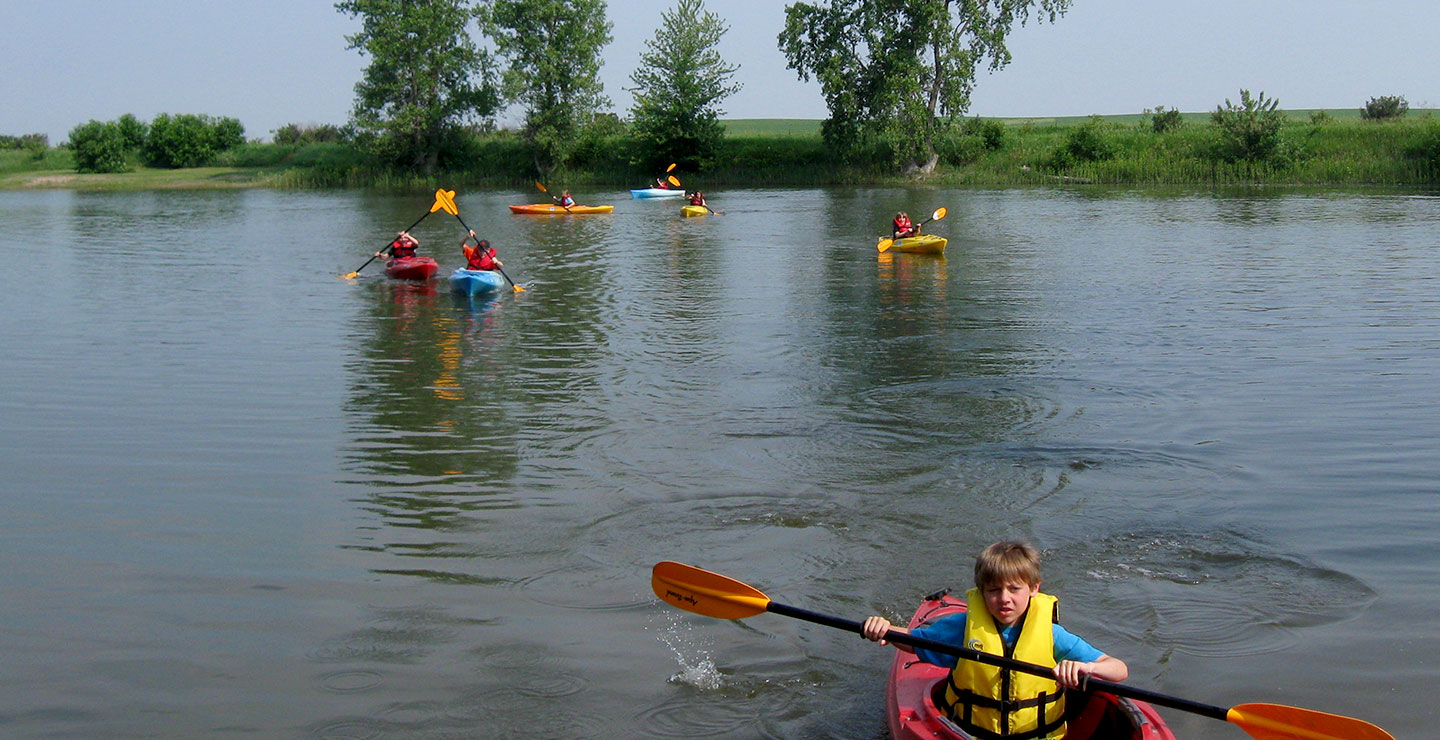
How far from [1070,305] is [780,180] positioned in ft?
115

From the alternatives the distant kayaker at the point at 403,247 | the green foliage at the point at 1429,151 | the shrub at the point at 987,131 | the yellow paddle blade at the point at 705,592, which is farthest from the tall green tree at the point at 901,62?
the yellow paddle blade at the point at 705,592

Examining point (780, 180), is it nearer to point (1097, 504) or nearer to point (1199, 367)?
point (1199, 367)

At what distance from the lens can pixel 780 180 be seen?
162 feet

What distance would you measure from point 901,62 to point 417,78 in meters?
22.4

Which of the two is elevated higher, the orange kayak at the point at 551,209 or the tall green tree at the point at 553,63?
the tall green tree at the point at 553,63

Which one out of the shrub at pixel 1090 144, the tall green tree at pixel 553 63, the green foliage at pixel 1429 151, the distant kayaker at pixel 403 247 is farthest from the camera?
the tall green tree at pixel 553 63

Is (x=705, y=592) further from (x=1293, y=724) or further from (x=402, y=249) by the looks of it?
(x=402, y=249)

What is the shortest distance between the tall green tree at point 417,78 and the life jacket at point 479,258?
120 ft

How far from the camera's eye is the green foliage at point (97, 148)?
191 ft

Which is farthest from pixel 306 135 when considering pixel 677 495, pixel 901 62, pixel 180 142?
pixel 677 495

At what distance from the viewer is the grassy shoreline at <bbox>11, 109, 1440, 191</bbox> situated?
129 ft

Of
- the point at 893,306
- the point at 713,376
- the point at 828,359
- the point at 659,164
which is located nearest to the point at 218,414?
the point at 713,376

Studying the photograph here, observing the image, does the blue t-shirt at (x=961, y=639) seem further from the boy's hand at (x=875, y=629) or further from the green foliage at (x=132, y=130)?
the green foliage at (x=132, y=130)

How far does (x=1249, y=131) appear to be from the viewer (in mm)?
39781
